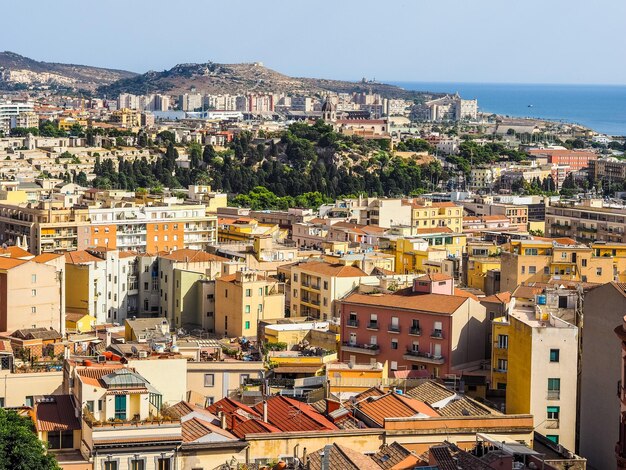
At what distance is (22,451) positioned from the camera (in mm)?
15086

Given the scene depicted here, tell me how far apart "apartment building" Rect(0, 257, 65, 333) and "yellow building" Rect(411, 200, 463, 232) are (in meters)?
24.8

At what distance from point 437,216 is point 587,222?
539cm

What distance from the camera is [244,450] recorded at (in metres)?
16.3

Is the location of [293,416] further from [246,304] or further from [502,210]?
[502,210]

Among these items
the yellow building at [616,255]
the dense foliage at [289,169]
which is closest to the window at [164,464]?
the yellow building at [616,255]

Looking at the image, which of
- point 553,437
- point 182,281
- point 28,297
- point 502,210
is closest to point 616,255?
point 182,281

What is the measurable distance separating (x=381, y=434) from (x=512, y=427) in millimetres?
1675

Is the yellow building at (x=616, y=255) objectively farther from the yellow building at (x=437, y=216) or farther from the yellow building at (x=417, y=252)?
the yellow building at (x=437, y=216)

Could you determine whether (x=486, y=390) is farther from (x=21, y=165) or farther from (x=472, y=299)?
(x=21, y=165)

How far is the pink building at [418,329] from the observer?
23984mm

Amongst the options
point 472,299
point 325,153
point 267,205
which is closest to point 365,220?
point 267,205

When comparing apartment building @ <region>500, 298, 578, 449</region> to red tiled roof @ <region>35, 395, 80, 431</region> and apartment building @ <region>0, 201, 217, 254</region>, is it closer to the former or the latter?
red tiled roof @ <region>35, 395, 80, 431</region>

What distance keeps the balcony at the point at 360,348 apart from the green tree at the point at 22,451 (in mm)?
9969

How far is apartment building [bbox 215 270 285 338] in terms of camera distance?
106ft
